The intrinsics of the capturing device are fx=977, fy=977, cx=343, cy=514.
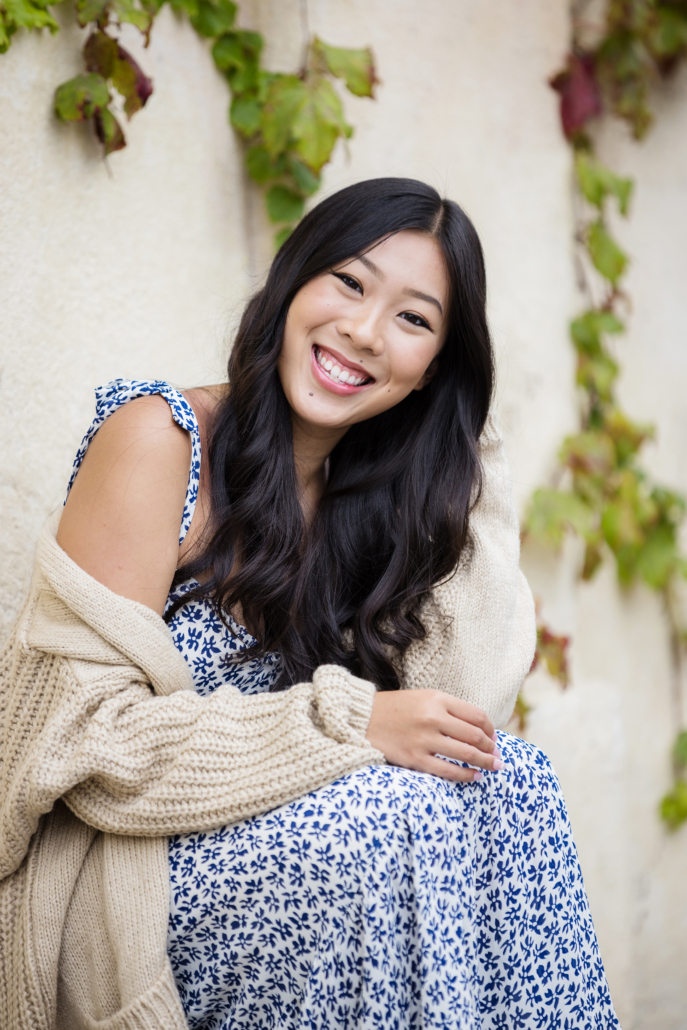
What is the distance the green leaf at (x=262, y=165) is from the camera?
243cm

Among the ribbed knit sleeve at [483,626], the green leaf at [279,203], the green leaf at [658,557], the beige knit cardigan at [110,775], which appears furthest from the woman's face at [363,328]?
the green leaf at [658,557]

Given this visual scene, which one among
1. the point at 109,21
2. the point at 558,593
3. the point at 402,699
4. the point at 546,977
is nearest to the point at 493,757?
the point at 402,699

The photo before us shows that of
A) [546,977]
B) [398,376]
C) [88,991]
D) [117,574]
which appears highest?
[398,376]

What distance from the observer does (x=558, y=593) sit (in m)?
2.75

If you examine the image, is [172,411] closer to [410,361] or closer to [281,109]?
[410,361]

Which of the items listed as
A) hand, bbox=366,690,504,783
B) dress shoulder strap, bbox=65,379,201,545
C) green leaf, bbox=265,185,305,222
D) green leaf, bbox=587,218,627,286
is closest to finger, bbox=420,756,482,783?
hand, bbox=366,690,504,783

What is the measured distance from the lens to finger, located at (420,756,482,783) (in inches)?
54.1

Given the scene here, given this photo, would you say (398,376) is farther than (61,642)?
Yes

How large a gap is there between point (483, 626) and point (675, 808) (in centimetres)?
163

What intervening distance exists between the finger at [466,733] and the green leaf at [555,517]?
4.26 ft

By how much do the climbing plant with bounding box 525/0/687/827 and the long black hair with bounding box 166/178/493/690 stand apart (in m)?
0.80

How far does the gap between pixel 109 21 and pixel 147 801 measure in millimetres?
1518

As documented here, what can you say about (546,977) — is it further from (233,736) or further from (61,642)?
(61,642)

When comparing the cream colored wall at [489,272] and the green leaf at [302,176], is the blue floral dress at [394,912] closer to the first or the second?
the cream colored wall at [489,272]
